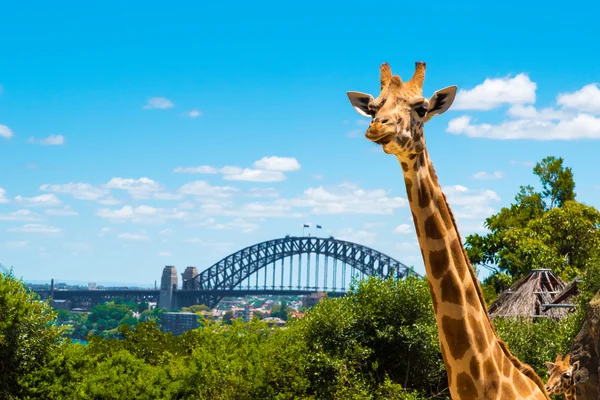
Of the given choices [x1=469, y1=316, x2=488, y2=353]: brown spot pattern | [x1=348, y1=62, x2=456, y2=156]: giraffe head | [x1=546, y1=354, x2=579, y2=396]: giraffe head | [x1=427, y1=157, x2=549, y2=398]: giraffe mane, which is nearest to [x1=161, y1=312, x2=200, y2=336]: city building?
[x1=546, y1=354, x2=579, y2=396]: giraffe head

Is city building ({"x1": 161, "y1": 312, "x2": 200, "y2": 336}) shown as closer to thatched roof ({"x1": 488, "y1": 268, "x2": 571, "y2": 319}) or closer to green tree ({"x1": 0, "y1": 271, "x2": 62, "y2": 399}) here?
thatched roof ({"x1": 488, "y1": 268, "x2": 571, "y2": 319})

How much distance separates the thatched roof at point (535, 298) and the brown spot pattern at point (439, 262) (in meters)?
28.8

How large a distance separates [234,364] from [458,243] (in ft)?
64.4

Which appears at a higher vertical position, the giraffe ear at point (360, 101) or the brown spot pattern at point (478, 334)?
the giraffe ear at point (360, 101)

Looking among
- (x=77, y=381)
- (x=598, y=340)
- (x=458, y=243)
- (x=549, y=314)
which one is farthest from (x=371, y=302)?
(x=458, y=243)

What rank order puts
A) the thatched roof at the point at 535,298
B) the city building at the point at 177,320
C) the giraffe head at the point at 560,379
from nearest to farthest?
the giraffe head at the point at 560,379
the thatched roof at the point at 535,298
the city building at the point at 177,320

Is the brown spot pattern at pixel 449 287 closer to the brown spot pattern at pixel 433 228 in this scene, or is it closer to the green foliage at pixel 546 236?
the brown spot pattern at pixel 433 228

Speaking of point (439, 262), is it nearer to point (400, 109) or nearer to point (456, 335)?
point (456, 335)

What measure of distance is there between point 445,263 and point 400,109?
152cm

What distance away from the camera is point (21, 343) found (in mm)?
24969

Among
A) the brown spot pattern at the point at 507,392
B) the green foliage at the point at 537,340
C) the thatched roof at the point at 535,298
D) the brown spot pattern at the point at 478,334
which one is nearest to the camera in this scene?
the brown spot pattern at the point at 478,334

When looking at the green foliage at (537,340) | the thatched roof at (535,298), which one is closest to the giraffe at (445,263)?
the green foliage at (537,340)

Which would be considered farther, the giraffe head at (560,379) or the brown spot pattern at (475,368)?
the giraffe head at (560,379)

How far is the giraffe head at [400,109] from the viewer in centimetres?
687
